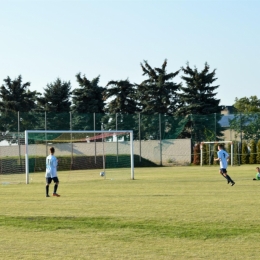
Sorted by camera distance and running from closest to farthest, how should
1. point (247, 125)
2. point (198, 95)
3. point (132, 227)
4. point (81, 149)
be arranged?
1. point (132, 227)
2. point (81, 149)
3. point (247, 125)
4. point (198, 95)

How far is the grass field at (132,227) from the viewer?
10.3m

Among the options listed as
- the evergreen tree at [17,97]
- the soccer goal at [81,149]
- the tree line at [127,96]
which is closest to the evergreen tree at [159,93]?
the tree line at [127,96]

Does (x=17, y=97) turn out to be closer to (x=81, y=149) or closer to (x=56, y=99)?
(x=56, y=99)

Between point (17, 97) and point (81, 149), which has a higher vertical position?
point (17, 97)

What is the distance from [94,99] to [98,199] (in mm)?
47423

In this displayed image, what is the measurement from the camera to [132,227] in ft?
43.2

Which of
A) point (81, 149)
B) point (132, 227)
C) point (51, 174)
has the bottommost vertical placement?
point (132, 227)

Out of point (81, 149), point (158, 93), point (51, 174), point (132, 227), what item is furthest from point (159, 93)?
point (132, 227)

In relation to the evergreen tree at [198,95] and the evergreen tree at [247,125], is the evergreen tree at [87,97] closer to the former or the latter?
the evergreen tree at [198,95]

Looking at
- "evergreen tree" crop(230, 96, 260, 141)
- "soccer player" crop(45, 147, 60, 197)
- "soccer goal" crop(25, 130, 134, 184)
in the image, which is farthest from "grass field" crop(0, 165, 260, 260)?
"evergreen tree" crop(230, 96, 260, 141)

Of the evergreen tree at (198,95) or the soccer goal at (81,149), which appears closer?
the soccer goal at (81,149)

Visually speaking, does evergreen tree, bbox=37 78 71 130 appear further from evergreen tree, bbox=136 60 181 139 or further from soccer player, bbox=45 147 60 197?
soccer player, bbox=45 147 60 197

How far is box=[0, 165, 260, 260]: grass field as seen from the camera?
10.3m

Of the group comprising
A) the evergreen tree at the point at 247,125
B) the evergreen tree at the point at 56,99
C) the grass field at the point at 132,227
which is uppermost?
the evergreen tree at the point at 56,99
